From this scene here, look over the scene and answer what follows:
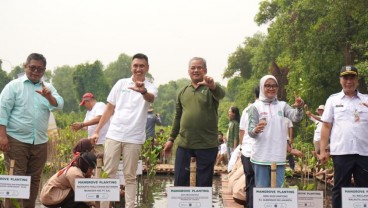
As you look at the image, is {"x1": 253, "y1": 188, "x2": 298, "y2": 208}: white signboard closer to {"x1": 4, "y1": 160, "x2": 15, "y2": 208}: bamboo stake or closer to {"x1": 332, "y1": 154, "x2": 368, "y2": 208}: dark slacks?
{"x1": 332, "y1": 154, "x2": 368, "y2": 208}: dark slacks

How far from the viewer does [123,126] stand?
5480 millimetres

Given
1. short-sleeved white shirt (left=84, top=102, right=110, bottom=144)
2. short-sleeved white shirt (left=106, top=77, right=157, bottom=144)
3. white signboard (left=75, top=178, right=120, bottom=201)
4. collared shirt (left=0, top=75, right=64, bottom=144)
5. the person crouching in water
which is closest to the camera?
white signboard (left=75, top=178, right=120, bottom=201)

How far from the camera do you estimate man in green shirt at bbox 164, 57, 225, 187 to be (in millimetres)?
5227

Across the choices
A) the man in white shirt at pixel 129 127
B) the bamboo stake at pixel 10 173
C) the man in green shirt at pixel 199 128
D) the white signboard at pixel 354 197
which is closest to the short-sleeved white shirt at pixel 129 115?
the man in white shirt at pixel 129 127

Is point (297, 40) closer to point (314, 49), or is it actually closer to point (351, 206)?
point (314, 49)

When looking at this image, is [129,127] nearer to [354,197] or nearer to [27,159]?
[27,159]

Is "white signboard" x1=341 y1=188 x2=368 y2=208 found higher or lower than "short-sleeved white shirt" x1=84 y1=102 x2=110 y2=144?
lower

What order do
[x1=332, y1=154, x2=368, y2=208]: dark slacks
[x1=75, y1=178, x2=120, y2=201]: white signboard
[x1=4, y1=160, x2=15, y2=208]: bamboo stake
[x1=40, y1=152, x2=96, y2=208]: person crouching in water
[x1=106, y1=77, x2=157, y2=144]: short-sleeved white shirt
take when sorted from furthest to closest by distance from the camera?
1. [x1=40, y1=152, x2=96, y2=208]: person crouching in water
2. [x1=106, y1=77, x2=157, y2=144]: short-sleeved white shirt
3. [x1=332, y1=154, x2=368, y2=208]: dark slacks
4. [x1=4, y1=160, x2=15, y2=208]: bamboo stake
5. [x1=75, y1=178, x2=120, y2=201]: white signboard

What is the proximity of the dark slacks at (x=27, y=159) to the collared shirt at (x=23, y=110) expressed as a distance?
0.06 meters

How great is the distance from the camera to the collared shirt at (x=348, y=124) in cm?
496

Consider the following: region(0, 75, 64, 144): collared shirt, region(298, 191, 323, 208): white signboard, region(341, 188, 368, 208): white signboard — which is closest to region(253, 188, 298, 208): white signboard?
region(298, 191, 323, 208): white signboard

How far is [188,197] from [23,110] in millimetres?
2085

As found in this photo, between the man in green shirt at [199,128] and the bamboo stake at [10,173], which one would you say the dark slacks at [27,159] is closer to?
the bamboo stake at [10,173]

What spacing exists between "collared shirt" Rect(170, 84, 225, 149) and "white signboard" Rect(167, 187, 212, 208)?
83 cm
